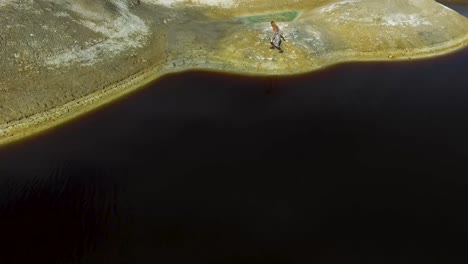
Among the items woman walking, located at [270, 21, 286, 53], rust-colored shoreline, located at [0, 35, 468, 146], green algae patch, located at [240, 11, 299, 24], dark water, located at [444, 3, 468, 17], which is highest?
dark water, located at [444, 3, 468, 17]

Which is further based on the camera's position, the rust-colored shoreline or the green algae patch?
the green algae patch

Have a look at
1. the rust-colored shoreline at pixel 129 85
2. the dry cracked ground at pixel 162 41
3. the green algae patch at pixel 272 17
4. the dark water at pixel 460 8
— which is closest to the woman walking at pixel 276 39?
the dry cracked ground at pixel 162 41

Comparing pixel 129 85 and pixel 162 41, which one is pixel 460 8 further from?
pixel 129 85

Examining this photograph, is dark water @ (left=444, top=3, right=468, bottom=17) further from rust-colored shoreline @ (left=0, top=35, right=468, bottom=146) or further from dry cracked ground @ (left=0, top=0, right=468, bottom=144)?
rust-colored shoreline @ (left=0, top=35, right=468, bottom=146)

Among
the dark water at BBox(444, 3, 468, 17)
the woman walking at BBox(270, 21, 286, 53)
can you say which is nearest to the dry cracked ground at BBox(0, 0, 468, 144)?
the woman walking at BBox(270, 21, 286, 53)

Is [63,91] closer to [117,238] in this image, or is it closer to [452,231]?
[117,238]

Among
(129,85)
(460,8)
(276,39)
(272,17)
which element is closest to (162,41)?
(129,85)
